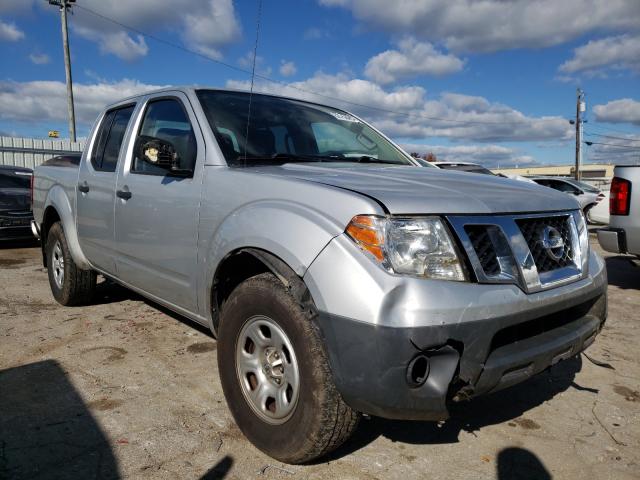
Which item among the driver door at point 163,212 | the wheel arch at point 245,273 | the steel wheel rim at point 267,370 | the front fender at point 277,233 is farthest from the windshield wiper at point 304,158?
the steel wheel rim at point 267,370

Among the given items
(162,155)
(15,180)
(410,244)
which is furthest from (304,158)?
(15,180)

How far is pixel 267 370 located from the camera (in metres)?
2.41

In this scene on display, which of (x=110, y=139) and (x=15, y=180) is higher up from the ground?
(x=110, y=139)

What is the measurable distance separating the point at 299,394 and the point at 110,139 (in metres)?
3.09

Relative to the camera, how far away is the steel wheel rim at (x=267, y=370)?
7.40 ft

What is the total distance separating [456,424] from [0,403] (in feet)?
8.48

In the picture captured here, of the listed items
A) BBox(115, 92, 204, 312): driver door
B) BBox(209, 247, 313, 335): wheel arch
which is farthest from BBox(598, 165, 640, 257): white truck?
BBox(115, 92, 204, 312): driver door

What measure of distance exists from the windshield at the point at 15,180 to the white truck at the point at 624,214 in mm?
9499

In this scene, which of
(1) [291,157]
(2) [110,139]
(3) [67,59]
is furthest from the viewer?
(3) [67,59]

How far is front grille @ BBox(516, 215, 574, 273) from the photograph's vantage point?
7.64 feet

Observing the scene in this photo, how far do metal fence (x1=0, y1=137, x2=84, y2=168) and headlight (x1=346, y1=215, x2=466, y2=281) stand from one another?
18.4m

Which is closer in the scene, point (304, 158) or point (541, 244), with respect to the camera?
point (541, 244)

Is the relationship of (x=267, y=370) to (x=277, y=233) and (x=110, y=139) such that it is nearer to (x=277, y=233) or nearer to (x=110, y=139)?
(x=277, y=233)

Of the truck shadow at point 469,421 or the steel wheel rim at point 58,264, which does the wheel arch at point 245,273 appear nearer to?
the truck shadow at point 469,421
